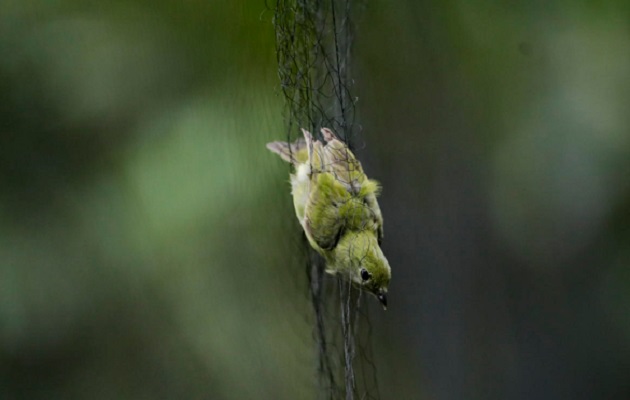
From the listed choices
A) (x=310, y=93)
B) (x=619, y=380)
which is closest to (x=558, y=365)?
(x=619, y=380)

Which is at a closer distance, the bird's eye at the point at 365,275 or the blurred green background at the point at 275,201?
the bird's eye at the point at 365,275

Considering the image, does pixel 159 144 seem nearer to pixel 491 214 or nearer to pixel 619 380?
pixel 491 214

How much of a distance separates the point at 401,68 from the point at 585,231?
1.84ft

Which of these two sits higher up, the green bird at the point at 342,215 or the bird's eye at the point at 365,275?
the green bird at the point at 342,215

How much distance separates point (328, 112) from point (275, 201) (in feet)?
0.69

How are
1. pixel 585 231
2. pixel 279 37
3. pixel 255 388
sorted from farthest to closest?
pixel 585 231 → pixel 255 388 → pixel 279 37

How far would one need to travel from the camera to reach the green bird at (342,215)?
3.44 ft

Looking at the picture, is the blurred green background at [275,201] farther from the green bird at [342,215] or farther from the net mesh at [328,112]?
the green bird at [342,215]

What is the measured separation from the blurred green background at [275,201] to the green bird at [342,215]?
0.59ft

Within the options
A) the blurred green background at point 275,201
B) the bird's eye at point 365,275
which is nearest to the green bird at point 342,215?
the bird's eye at point 365,275

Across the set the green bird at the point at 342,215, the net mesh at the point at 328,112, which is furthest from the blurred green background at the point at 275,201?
the green bird at the point at 342,215

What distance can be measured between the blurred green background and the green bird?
0.18 m

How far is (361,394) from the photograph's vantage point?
1.32 m

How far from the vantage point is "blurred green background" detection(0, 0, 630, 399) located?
1194 millimetres
